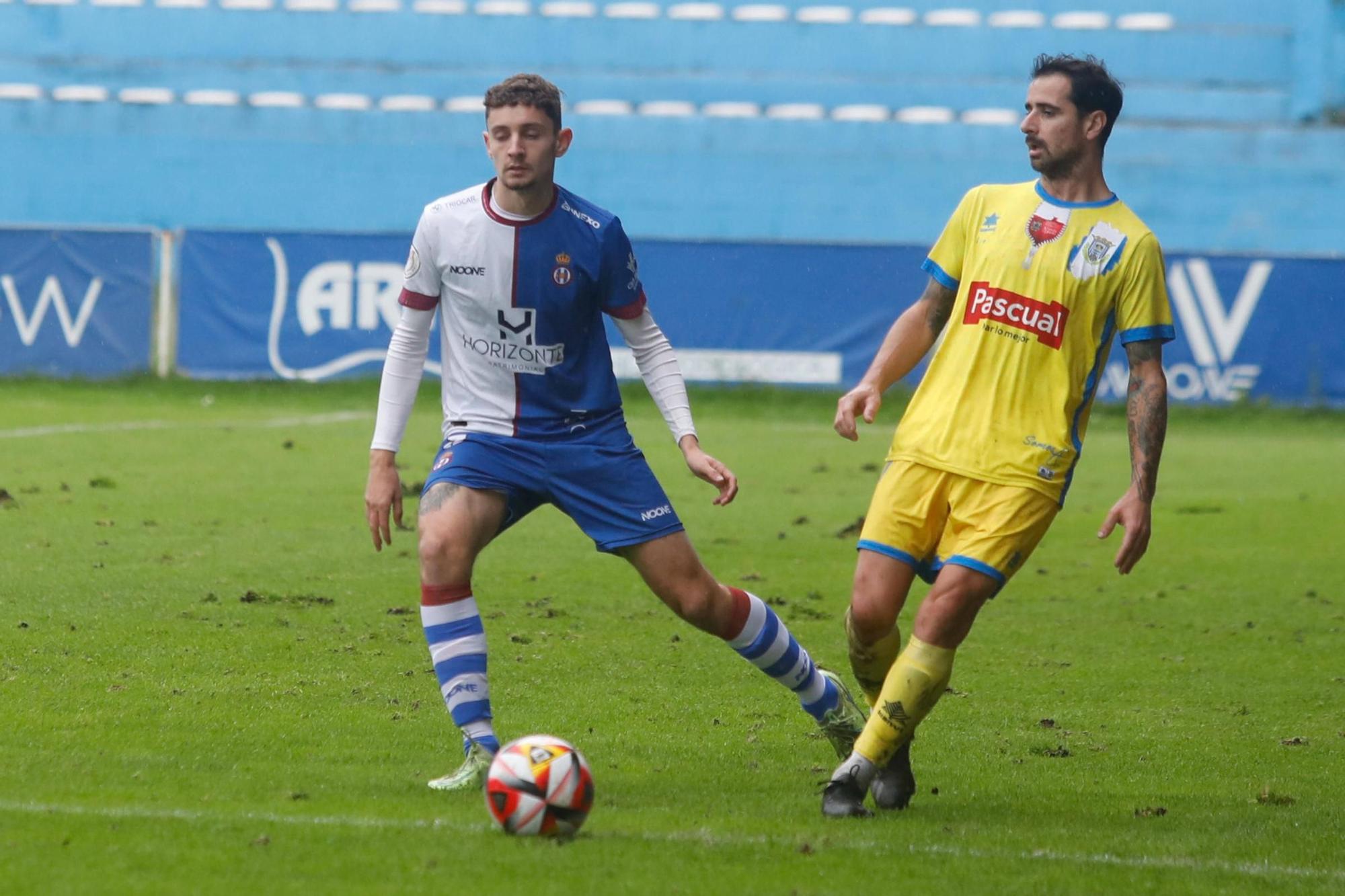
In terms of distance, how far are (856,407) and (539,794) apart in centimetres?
152

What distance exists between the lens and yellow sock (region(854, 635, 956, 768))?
524cm

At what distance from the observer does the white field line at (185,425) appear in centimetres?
1673

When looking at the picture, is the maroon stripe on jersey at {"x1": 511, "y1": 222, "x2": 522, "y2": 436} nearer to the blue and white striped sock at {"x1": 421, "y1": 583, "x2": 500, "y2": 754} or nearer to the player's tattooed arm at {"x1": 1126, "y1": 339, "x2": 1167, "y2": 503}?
the blue and white striped sock at {"x1": 421, "y1": 583, "x2": 500, "y2": 754}

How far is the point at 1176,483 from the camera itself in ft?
50.8

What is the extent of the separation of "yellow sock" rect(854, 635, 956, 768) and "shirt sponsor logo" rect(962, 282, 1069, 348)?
96 centimetres

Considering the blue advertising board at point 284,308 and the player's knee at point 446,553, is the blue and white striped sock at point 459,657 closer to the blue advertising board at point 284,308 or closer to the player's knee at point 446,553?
the player's knee at point 446,553

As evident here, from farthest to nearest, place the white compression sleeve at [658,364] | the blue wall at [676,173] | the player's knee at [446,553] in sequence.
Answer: the blue wall at [676,173] < the white compression sleeve at [658,364] < the player's knee at [446,553]

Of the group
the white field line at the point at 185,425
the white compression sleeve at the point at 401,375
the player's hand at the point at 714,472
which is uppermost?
the white compression sleeve at the point at 401,375

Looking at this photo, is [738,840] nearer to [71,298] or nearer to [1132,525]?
[1132,525]

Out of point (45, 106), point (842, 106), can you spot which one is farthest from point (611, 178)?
point (45, 106)

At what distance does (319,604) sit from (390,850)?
4.46 meters

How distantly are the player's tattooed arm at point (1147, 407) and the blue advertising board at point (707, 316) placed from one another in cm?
1638

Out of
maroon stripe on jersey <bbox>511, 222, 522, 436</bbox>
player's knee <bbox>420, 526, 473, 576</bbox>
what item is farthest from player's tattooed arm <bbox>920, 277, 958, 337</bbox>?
player's knee <bbox>420, 526, 473, 576</bbox>

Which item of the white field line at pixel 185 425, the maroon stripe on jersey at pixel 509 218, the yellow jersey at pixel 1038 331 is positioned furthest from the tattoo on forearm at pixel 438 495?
the white field line at pixel 185 425
